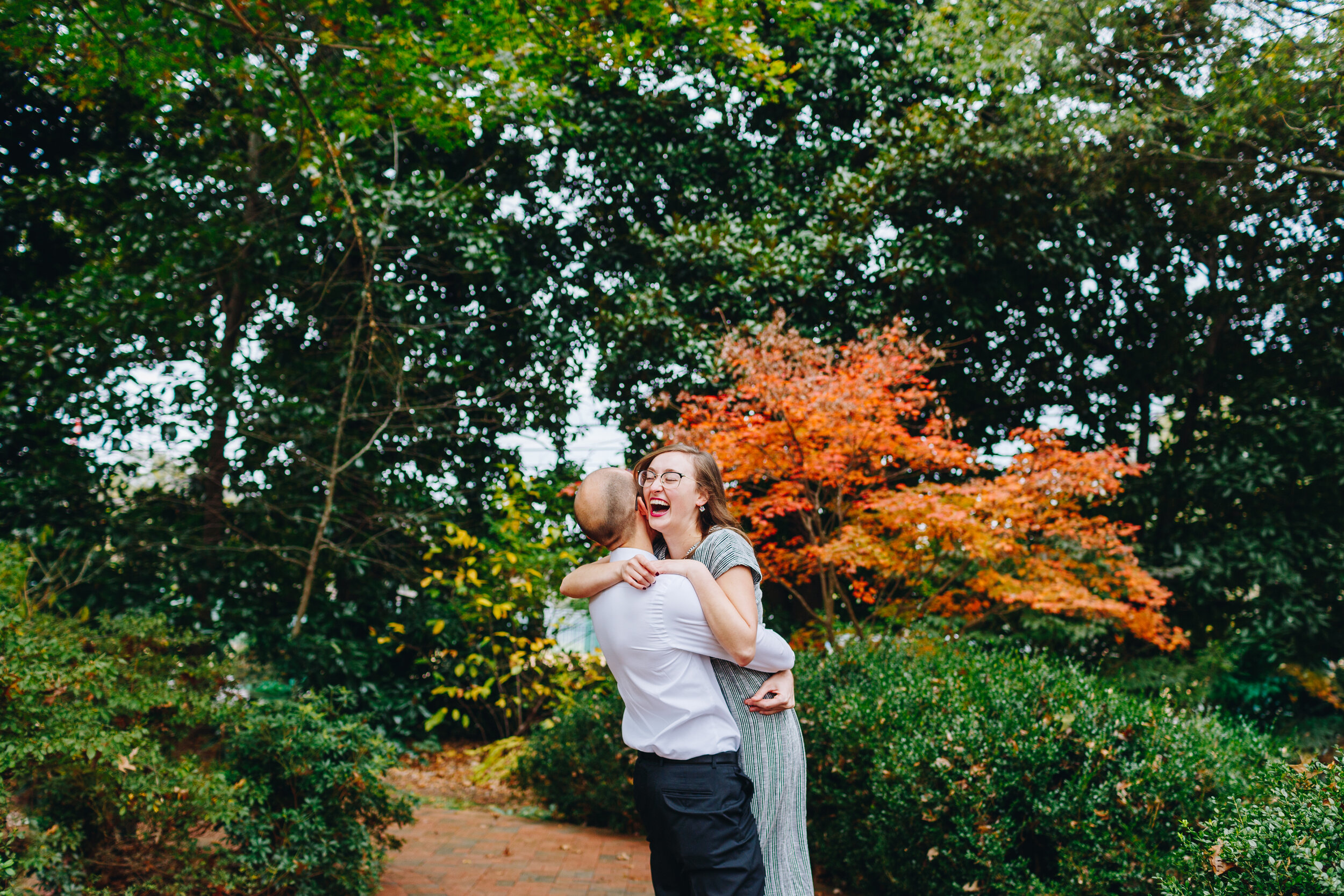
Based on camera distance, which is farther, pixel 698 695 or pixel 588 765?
pixel 588 765

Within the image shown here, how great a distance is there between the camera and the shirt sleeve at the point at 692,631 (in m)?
1.95

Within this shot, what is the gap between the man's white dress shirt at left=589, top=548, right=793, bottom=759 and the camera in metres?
1.96

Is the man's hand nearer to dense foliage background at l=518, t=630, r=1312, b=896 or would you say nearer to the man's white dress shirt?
the man's white dress shirt

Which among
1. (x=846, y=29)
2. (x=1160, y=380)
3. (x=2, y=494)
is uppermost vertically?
(x=846, y=29)

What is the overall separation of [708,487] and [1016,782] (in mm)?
2245

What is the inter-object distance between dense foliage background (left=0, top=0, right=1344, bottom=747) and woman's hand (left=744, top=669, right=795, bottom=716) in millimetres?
5384

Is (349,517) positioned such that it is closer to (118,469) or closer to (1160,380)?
(118,469)

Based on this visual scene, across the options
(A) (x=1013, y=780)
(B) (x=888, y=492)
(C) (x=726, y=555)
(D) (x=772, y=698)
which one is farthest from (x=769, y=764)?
(B) (x=888, y=492)

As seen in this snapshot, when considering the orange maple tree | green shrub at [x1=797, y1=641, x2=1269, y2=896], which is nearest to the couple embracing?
green shrub at [x1=797, y1=641, x2=1269, y2=896]

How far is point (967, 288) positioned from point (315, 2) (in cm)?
740

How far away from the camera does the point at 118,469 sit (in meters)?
8.44

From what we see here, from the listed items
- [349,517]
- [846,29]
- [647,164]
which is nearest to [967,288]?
[846,29]

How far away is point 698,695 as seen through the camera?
1.99 meters

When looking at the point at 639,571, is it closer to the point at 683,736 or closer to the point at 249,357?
the point at 683,736
